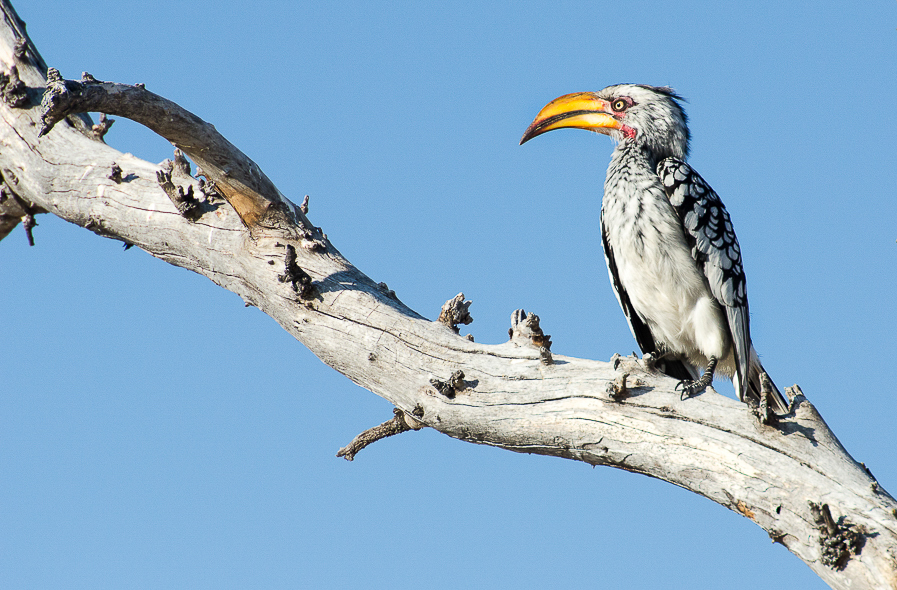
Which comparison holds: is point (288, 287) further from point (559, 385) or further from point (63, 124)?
point (63, 124)

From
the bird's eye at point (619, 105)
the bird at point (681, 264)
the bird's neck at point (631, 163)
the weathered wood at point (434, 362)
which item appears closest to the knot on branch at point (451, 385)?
the weathered wood at point (434, 362)

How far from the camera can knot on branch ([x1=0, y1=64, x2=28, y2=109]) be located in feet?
16.8

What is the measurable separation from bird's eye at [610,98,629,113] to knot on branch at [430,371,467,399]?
293 centimetres

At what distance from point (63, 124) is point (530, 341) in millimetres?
3878

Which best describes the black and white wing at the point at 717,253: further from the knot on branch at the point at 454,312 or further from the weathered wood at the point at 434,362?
the knot on branch at the point at 454,312

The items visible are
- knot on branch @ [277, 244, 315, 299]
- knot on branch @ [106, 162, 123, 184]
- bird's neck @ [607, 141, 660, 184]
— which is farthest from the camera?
bird's neck @ [607, 141, 660, 184]

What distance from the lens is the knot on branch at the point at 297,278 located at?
13.4 feet

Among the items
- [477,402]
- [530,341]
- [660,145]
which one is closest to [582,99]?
[660,145]

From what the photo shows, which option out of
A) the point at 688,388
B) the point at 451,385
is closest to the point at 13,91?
the point at 451,385

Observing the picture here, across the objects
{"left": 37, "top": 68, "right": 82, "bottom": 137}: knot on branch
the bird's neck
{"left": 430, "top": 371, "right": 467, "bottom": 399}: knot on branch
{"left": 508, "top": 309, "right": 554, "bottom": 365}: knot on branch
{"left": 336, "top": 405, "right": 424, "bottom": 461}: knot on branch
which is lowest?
{"left": 336, "top": 405, "right": 424, "bottom": 461}: knot on branch

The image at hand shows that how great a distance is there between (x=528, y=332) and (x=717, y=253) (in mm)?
1577

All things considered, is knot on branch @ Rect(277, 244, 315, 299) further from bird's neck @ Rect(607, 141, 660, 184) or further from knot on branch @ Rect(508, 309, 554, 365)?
bird's neck @ Rect(607, 141, 660, 184)

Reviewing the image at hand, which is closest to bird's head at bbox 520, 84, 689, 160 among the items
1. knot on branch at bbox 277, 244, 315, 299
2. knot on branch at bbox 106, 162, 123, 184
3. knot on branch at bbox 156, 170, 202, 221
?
→ knot on branch at bbox 277, 244, 315, 299

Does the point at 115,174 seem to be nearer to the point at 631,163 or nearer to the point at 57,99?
the point at 57,99
